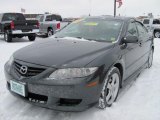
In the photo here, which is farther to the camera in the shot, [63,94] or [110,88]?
[110,88]

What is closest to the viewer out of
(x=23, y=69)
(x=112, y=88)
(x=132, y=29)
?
(x=23, y=69)

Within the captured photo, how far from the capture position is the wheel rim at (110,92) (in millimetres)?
3396

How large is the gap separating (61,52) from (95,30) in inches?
45.3

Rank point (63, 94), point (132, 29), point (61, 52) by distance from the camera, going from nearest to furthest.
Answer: point (63, 94)
point (61, 52)
point (132, 29)

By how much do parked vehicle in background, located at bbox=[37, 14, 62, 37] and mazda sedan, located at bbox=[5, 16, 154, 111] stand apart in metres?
12.9

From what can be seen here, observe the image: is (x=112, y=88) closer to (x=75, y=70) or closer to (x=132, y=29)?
(x=75, y=70)

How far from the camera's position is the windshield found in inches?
163

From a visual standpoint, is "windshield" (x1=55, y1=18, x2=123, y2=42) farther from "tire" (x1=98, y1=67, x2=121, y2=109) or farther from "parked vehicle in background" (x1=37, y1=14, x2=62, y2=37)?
"parked vehicle in background" (x1=37, y1=14, x2=62, y2=37)

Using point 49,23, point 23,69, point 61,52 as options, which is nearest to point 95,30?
point 61,52

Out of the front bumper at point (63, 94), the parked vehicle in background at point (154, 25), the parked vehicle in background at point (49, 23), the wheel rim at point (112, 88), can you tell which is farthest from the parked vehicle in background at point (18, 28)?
the front bumper at point (63, 94)

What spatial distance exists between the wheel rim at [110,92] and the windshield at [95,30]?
A: 0.66 metres

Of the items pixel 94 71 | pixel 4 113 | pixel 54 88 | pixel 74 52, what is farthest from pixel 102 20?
pixel 4 113

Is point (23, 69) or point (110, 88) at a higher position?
point (23, 69)

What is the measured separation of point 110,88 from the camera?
3660 millimetres
